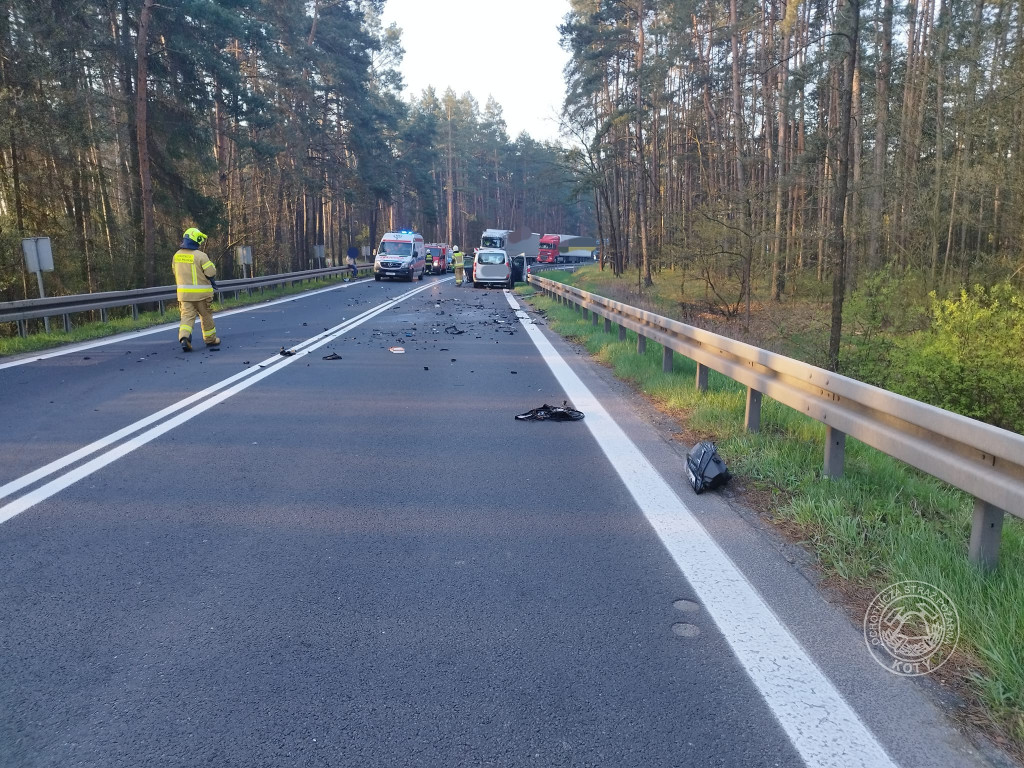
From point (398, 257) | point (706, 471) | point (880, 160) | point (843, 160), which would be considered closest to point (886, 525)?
point (706, 471)

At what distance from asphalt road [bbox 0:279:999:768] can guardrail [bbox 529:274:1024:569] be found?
0.88 metres

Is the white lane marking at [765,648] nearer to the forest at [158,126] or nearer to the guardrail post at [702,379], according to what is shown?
the guardrail post at [702,379]

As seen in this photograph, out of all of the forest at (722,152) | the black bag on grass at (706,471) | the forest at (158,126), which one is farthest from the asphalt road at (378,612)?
the forest at (158,126)

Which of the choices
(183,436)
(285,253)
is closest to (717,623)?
(183,436)

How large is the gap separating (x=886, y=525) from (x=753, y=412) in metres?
2.53

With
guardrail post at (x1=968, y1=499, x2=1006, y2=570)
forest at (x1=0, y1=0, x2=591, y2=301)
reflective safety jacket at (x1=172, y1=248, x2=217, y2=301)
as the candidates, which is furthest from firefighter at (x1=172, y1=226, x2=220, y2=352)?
guardrail post at (x1=968, y1=499, x2=1006, y2=570)

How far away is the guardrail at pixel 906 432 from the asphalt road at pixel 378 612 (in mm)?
882

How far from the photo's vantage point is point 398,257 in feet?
141

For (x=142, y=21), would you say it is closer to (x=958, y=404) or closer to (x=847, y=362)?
(x=847, y=362)

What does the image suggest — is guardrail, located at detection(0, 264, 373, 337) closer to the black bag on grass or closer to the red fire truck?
the black bag on grass

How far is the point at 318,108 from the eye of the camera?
4591cm

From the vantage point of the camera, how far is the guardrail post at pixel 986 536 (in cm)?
369

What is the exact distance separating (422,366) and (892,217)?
1759cm

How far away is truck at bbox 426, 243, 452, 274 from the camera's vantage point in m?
55.5
